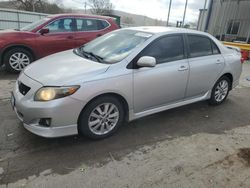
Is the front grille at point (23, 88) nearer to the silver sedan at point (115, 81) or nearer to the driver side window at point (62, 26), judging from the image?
the silver sedan at point (115, 81)

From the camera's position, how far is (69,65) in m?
3.02

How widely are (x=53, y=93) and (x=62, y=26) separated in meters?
4.40

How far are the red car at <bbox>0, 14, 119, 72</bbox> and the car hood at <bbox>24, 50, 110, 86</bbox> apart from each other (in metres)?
2.83

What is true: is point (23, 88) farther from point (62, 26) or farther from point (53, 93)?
point (62, 26)

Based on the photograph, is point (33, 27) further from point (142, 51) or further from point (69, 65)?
point (142, 51)

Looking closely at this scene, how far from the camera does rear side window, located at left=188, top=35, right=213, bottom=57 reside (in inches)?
149

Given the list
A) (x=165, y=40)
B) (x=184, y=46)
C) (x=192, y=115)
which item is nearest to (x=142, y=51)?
(x=165, y=40)

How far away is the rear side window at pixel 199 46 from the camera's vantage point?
3.78 m

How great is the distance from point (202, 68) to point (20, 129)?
10.3ft

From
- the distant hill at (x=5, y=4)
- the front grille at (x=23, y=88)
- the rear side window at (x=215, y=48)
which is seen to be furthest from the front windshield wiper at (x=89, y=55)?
the distant hill at (x=5, y=4)

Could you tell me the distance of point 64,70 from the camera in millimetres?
2861

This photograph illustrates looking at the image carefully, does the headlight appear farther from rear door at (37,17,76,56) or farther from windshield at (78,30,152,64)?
rear door at (37,17,76,56)

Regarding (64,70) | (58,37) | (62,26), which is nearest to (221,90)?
(64,70)

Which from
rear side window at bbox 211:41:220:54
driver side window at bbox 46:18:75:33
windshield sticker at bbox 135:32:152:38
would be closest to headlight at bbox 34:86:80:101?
windshield sticker at bbox 135:32:152:38
